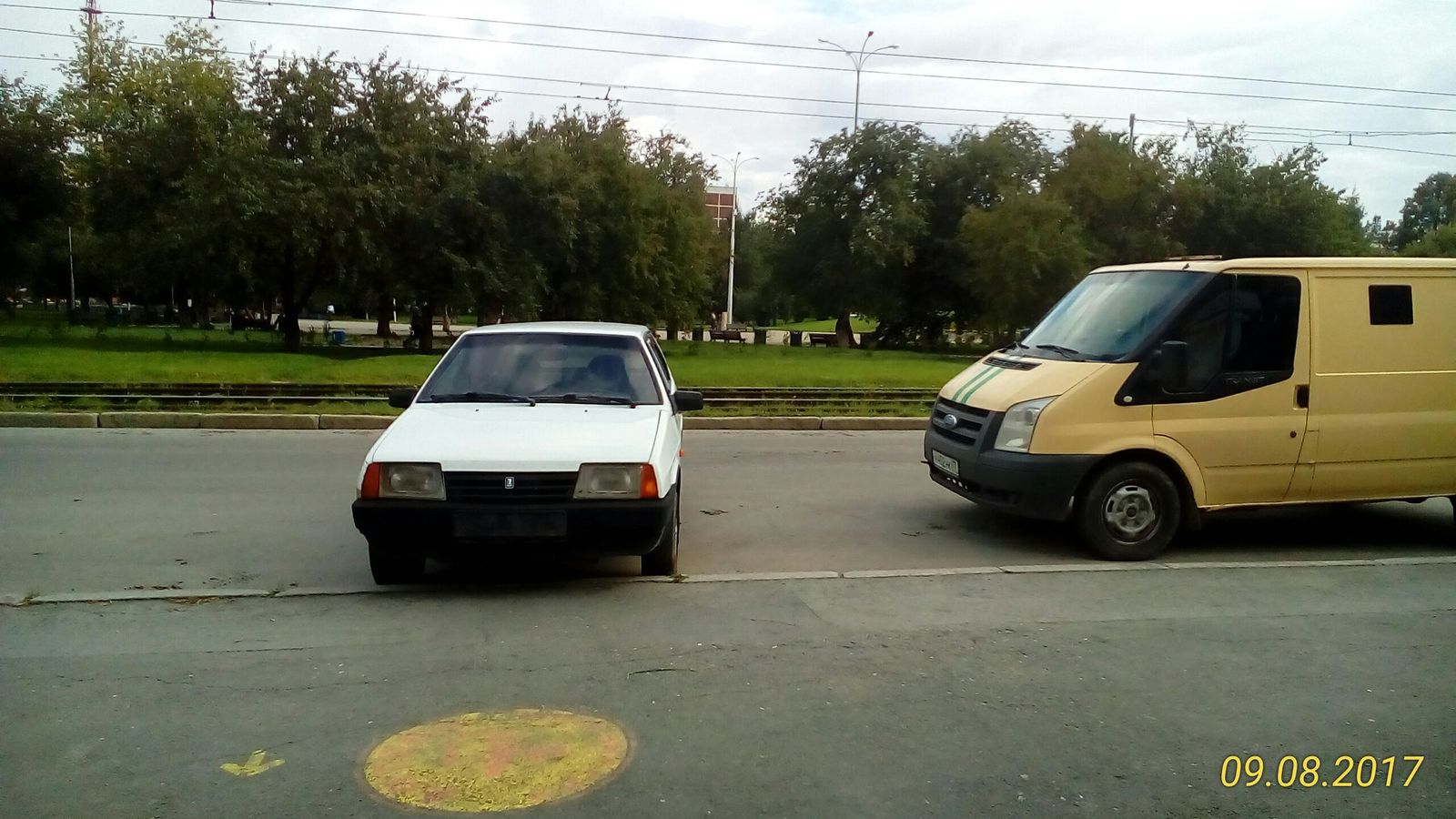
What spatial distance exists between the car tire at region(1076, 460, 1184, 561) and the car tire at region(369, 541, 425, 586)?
4359 millimetres

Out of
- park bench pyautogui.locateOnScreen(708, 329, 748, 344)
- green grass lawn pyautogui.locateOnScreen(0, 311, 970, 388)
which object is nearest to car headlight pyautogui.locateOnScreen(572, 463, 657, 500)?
green grass lawn pyautogui.locateOnScreen(0, 311, 970, 388)

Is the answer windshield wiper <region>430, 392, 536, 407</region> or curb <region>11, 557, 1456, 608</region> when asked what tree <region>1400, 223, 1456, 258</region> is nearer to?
curb <region>11, 557, 1456, 608</region>

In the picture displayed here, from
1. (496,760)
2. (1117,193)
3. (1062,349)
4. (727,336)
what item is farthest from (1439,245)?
(496,760)

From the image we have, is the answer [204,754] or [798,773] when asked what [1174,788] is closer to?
[798,773]

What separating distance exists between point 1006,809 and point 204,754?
292 centimetres

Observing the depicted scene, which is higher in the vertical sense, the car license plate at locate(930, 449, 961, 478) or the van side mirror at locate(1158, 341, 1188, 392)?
the van side mirror at locate(1158, 341, 1188, 392)

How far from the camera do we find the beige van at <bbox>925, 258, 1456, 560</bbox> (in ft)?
22.9

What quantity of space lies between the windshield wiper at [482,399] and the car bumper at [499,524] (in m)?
1.26

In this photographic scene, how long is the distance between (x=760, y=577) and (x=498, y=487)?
176 cm

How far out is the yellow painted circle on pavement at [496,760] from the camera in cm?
357

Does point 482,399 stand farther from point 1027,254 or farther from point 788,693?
point 1027,254
